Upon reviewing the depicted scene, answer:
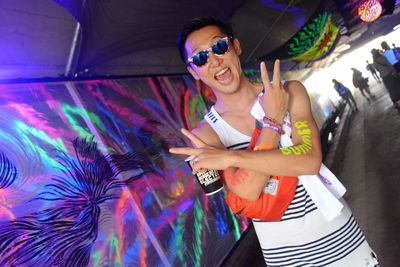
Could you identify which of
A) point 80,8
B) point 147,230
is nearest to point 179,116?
point 147,230

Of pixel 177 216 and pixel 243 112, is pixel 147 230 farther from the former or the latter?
pixel 243 112

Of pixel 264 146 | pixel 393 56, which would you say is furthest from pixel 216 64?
pixel 393 56

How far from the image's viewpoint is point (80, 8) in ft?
7.68

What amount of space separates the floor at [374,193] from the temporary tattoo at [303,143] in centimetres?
235

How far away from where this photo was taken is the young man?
49.2 inches

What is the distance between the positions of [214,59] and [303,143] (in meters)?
0.53

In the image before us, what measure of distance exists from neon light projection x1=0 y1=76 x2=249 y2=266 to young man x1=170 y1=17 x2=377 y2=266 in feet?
4.70

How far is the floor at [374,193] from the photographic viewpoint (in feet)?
11.3

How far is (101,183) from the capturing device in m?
2.88

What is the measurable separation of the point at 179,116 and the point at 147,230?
6.13 feet

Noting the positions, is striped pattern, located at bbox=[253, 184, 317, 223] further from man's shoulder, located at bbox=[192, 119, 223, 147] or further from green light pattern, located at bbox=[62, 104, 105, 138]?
green light pattern, located at bbox=[62, 104, 105, 138]

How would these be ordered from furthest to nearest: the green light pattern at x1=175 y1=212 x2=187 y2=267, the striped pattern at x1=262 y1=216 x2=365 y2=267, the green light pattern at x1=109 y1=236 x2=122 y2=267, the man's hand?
the green light pattern at x1=175 y1=212 x2=187 y2=267 < the green light pattern at x1=109 y1=236 x2=122 y2=267 < the striped pattern at x1=262 y1=216 x2=365 y2=267 < the man's hand

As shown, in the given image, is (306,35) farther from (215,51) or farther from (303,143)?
(303,143)

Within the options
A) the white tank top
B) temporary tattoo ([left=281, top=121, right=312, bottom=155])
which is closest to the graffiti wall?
the white tank top
